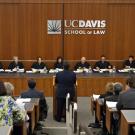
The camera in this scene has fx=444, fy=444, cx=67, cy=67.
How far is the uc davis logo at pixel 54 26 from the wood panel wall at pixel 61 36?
0.50 ft

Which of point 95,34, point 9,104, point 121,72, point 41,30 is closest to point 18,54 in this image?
point 41,30

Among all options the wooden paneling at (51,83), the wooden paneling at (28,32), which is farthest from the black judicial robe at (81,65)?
the wooden paneling at (51,83)

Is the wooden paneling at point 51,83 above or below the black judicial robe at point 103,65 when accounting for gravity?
below

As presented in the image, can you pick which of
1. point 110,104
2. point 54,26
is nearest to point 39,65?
point 54,26

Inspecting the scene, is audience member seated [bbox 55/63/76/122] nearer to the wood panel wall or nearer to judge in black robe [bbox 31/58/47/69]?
judge in black robe [bbox 31/58/47/69]

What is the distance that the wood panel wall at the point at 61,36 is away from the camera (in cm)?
1675

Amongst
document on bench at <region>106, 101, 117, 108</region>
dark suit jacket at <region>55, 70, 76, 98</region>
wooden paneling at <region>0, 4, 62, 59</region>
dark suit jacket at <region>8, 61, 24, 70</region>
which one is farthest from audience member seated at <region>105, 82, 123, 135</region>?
wooden paneling at <region>0, 4, 62, 59</region>

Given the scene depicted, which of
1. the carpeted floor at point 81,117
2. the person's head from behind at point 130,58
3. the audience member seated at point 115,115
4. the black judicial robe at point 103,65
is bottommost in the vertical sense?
the carpeted floor at point 81,117

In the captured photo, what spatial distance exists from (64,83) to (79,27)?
6006mm

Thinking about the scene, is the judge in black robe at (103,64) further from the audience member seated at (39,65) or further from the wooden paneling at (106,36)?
the audience member seated at (39,65)

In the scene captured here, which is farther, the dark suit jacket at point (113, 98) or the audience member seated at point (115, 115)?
the dark suit jacket at point (113, 98)

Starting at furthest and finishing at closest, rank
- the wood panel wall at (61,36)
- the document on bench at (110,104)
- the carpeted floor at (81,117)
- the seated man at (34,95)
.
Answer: the wood panel wall at (61,36), the carpeted floor at (81,117), the seated man at (34,95), the document on bench at (110,104)

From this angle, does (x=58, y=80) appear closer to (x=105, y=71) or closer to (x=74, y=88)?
(x=74, y=88)

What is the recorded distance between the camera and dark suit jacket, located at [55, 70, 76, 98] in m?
11.2
